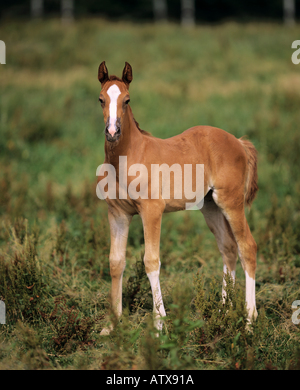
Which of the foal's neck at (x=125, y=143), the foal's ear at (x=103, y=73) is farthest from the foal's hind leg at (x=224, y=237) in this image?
the foal's ear at (x=103, y=73)

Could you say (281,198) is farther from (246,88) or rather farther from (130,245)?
(246,88)

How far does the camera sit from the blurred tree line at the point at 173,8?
2984cm

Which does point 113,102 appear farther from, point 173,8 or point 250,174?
point 173,8

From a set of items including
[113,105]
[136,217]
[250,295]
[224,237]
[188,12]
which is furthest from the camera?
[188,12]

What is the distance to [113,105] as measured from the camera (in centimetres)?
351

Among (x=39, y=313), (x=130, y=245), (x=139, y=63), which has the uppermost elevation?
(x=139, y=63)

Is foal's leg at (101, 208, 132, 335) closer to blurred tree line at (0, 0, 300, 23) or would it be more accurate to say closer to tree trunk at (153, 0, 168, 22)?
tree trunk at (153, 0, 168, 22)

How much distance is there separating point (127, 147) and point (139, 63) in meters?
13.9

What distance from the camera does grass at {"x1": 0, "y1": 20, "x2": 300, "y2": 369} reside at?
145 inches

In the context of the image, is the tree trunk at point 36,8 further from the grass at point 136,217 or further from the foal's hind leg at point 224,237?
the foal's hind leg at point 224,237

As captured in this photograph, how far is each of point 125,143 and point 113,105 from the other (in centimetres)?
50

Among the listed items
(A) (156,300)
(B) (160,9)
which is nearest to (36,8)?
(B) (160,9)
